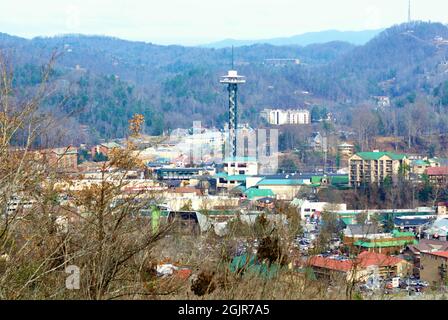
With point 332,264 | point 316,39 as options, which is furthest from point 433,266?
point 316,39

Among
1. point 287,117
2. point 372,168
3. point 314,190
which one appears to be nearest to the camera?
point 314,190

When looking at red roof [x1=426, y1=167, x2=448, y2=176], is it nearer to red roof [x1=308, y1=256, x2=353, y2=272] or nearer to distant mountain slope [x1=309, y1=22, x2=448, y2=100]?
red roof [x1=308, y1=256, x2=353, y2=272]

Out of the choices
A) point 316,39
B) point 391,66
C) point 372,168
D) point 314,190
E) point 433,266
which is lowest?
point 314,190

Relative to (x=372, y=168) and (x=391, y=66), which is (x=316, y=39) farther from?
(x=372, y=168)

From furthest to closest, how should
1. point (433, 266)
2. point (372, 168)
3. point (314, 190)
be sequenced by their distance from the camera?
point (372, 168) < point (314, 190) < point (433, 266)
